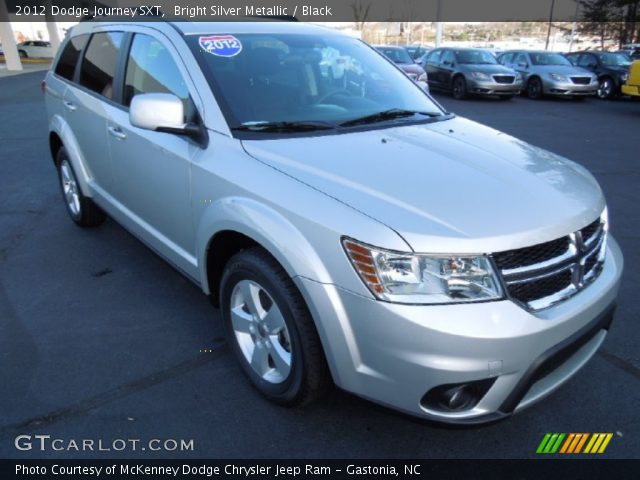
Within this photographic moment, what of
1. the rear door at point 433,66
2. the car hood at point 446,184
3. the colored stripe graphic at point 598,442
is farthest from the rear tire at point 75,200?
the rear door at point 433,66

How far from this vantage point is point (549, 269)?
6.69 feet

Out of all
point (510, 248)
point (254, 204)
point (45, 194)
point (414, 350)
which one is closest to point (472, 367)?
point (414, 350)

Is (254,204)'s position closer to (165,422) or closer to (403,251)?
(403,251)

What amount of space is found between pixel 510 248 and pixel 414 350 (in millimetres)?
523

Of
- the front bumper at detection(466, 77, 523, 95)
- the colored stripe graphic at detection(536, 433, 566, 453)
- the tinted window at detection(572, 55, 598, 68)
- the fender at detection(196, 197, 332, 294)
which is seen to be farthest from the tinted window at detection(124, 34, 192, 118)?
the tinted window at detection(572, 55, 598, 68)

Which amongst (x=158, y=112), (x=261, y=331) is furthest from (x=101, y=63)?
(x=261, y=331)

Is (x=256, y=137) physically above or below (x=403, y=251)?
above

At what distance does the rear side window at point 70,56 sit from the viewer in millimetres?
4391

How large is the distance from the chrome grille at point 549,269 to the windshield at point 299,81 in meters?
1.29

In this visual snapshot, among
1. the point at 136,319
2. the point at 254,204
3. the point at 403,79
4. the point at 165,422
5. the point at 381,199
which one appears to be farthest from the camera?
the point at 403,79

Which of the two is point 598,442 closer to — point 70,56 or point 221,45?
point 221,45

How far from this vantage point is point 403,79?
358cm

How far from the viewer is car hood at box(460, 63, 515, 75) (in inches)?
611

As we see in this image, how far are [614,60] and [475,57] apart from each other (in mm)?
4838
